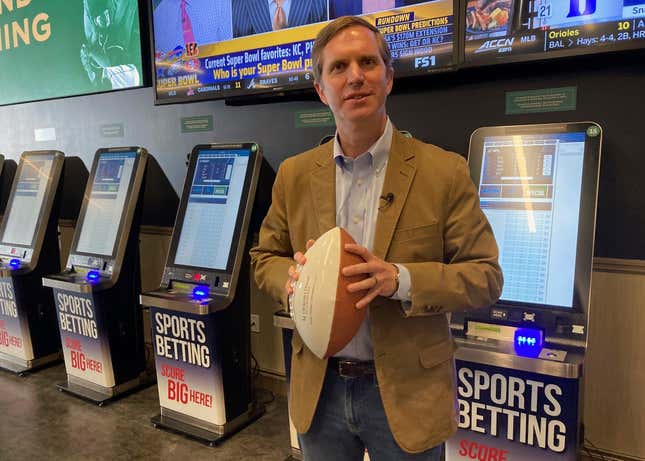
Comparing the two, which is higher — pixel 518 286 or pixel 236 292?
pixel 518 286

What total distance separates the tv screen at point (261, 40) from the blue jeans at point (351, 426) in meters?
1.64

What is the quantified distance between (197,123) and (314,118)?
37.1 inches

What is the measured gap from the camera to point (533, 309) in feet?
6.35

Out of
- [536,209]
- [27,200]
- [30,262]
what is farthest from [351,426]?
[27,200]

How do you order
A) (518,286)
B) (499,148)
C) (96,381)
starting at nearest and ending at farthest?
1. (518,286)
2. (499,148)
3. (96,381)

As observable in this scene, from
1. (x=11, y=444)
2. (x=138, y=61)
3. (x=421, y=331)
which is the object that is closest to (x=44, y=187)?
(x=138, y=61)

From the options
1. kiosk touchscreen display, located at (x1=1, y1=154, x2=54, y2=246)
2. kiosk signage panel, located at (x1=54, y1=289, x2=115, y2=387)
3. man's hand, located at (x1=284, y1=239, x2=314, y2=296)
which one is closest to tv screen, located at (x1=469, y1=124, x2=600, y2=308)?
man's hand, located at (x1=284, y1=239, x2=314, y2=296)

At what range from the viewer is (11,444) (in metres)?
2.82

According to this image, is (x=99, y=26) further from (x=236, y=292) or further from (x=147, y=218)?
(x=236, y=292)

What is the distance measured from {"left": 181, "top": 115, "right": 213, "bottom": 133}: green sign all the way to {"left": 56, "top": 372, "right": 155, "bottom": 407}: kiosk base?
1672 mm

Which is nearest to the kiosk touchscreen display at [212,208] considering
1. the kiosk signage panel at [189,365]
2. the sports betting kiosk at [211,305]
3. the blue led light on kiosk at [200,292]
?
the sports betting kiosk at [211,305]

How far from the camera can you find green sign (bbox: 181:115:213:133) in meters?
3.48

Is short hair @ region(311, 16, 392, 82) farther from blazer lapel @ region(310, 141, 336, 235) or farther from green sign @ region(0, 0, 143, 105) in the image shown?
green sign @ region(0, 0, 143, 105)

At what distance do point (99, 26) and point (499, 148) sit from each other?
3042mm
